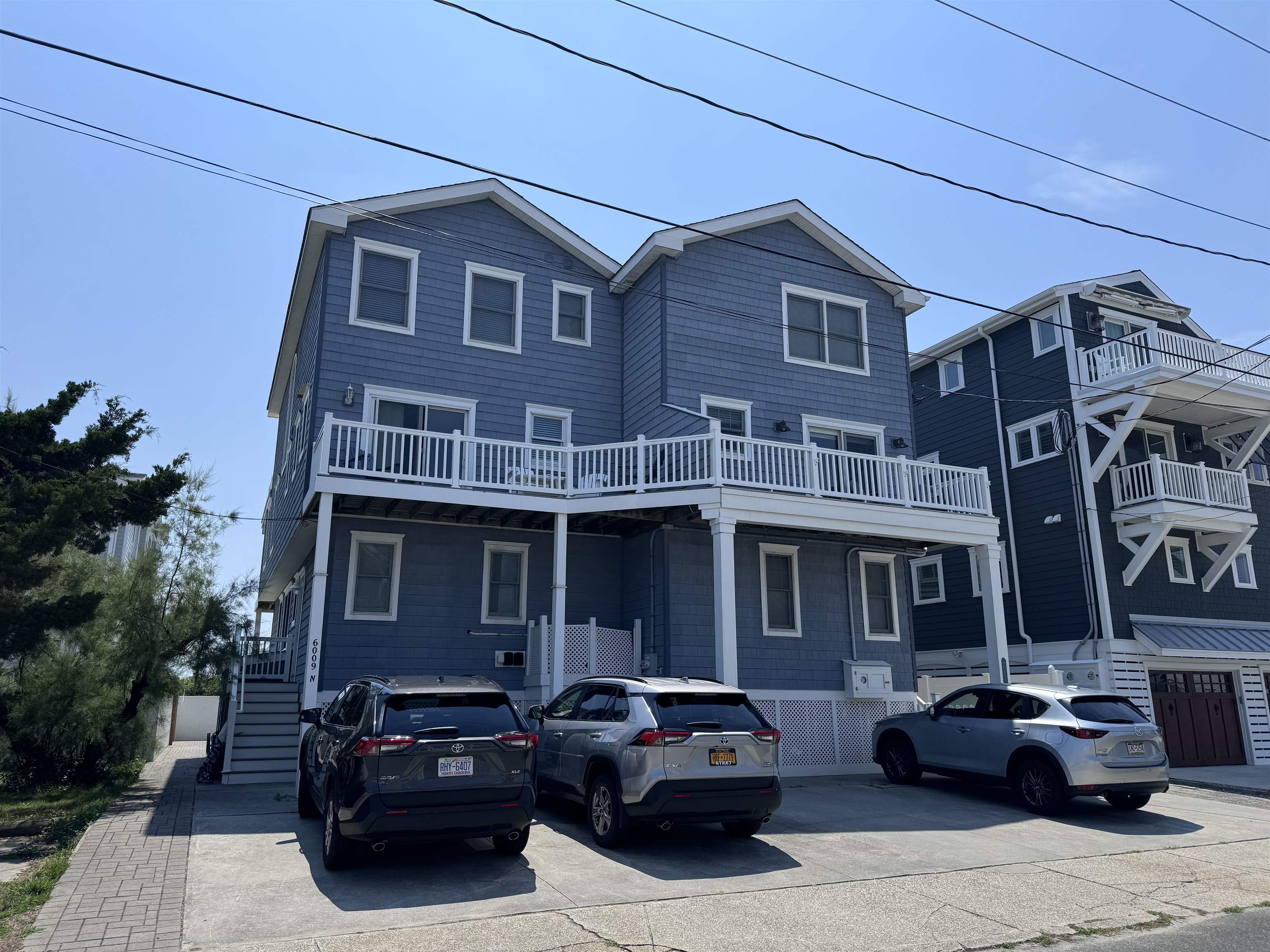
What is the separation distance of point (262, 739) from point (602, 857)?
837 cm

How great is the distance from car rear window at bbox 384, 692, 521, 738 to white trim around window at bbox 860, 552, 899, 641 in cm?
1185

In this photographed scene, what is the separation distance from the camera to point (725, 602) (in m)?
14.3

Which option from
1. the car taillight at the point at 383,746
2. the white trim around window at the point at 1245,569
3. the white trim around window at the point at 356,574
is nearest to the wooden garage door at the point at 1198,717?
the white trim around window at the point at 1245,569

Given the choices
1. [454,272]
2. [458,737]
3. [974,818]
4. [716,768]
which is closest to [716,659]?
[974,818]

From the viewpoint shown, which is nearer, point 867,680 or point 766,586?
point 867,680

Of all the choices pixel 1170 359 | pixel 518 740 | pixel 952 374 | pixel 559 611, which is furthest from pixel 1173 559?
pixel 518 740

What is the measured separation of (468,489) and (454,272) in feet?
18.0

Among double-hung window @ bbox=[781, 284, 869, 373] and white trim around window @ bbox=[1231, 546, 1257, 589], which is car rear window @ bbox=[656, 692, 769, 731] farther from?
white trim around window @ bbox=[1231, 546, 1257, 589]

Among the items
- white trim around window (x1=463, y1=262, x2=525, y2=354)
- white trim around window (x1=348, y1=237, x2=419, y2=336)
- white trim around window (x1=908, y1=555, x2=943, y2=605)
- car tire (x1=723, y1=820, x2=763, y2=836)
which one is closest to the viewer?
car tire (x1=723, y1=820, x2=763, y2=836)

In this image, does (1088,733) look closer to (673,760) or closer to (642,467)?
(673,760)

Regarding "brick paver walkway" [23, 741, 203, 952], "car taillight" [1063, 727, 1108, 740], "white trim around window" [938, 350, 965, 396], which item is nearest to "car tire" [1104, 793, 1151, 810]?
"car taillight" [1063, 727, 1108, 740]

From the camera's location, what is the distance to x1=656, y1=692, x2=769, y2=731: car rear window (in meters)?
9.10

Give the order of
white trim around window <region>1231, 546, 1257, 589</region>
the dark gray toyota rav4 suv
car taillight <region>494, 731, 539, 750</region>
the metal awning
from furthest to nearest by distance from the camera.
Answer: white trim around window <region>1231, 546, 1257, 589</region>, the metal awning, car taillight <region>494, 731, 539, 750</region>, the dark gray toyota rav4 suv

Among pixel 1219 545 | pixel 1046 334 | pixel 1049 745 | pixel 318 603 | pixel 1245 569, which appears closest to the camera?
pixel 1049 745
